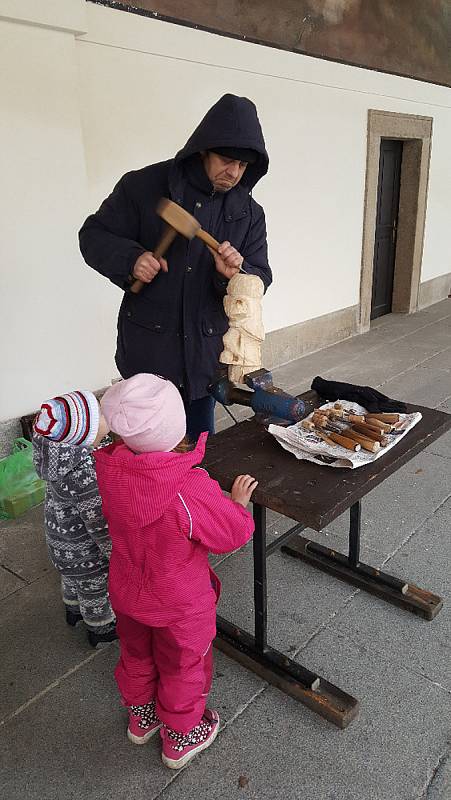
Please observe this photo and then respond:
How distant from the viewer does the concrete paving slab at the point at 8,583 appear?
2.54 metres


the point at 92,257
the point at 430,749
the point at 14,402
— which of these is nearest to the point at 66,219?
the point at 14,402

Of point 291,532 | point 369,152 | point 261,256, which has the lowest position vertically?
point 291,532

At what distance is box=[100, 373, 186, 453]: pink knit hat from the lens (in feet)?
4.43

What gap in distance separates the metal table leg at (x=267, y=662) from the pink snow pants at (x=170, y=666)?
333 mm

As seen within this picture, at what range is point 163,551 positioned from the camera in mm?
1498

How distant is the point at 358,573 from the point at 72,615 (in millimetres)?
1193

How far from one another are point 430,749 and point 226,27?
14.9 ft

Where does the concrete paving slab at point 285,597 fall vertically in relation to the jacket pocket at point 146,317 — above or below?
below

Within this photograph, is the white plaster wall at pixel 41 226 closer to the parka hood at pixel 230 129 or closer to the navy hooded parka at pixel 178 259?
the navy hooded parka at pixel 178 259

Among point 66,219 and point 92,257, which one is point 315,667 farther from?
point 66,219

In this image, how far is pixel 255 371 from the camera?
2129mm

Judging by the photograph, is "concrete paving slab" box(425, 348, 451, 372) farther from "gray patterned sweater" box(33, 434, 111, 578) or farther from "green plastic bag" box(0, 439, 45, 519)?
"gray patterned sweater" box(33, 434, 111, 578)

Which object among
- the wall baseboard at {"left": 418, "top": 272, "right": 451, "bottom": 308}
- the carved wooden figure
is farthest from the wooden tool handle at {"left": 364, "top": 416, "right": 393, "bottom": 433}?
the wall baseboard at {"left": 418, "top": 272, "right": 451, "bottom": 308}

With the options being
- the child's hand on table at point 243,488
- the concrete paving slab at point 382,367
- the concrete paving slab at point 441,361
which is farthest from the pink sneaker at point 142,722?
the concrete paving slab at point 441,361
